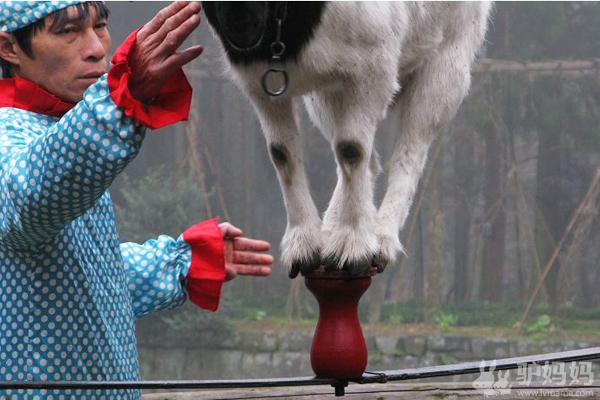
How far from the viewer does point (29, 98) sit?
1104 millimetres

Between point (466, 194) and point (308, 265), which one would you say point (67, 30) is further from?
point (466, 194)

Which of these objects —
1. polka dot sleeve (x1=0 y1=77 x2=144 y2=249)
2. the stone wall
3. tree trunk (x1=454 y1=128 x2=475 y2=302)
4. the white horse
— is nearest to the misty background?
tree trunk (x1=454 y1=128 x2=475 y2=302)

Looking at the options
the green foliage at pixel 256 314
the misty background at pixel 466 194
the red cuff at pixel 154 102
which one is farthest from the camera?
the green foliage at pixel 256 314

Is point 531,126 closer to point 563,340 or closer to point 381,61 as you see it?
point 563,340

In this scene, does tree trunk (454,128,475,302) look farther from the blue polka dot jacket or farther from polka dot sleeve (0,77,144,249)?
polka dot sleeve (0,77,144,249)

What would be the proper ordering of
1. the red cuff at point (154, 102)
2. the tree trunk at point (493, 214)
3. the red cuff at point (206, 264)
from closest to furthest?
1. the red cuff at point (154, 102)
2. the red cuff at point (206, 264)
3. the tree trunk at point (493, 214)

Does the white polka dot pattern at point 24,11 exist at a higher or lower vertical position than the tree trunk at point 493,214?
lower

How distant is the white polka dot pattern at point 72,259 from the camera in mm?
911

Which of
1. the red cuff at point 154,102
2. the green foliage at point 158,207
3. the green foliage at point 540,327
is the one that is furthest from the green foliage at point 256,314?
the red cuff at point 154,102

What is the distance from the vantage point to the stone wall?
5438 mm

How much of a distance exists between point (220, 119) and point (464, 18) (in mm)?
4345

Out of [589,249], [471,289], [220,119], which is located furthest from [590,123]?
[220,119]

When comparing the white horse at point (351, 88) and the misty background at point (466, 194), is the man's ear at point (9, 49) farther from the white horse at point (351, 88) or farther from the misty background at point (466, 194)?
the misty background at point (466, 194)

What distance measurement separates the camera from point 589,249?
17.8 feet
